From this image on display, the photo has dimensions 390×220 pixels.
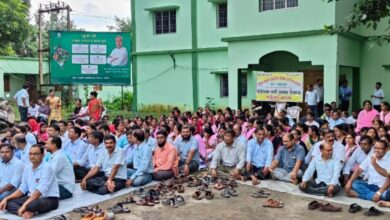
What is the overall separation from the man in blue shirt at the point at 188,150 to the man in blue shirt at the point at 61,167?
2490 mm

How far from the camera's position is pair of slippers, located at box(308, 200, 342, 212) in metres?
6.53

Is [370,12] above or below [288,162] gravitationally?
above

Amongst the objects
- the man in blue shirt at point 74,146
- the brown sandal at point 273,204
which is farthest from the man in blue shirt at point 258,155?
the man in blue shirt at point 74,146

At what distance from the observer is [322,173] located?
745cm

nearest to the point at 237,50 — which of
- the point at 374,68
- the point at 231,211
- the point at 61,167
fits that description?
the point at 374,68

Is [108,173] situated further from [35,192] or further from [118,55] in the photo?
[118,55]

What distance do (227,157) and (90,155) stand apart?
2.62 meters

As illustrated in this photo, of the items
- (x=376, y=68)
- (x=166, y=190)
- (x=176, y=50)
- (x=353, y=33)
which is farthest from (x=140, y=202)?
(x=176, y=50)

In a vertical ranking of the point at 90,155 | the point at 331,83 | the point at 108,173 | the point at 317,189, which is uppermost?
the point at 331,83

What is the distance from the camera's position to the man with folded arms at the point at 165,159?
8.53 m

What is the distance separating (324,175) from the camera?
743 centimetres

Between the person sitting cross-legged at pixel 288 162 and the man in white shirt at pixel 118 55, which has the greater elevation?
the man in white shirt at pixel 118 55

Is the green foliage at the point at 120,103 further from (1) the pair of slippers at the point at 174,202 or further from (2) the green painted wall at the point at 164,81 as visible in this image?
(1) the pair of slippers at the point at 174,202

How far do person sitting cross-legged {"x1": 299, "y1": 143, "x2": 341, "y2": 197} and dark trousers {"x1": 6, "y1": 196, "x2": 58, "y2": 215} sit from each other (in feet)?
13.0
